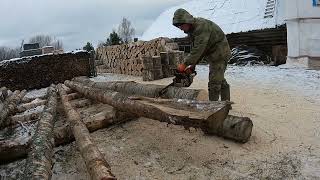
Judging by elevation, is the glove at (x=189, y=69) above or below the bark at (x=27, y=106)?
above

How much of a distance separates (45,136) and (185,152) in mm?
1632

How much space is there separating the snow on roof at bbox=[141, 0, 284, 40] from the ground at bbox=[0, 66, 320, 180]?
11.8 m

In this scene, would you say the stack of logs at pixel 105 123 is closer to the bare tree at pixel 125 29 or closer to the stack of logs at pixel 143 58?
the stack of logs at pixel 143 58

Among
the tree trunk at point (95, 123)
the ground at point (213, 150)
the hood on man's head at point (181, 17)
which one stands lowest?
the ground at point (213, 150)

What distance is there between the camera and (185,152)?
15.1 ft

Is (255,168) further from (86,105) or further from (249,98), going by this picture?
(86,105)

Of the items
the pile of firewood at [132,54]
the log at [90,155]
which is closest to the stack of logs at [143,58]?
the pile of firewood at [132,54]

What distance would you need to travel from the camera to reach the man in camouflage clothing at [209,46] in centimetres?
575

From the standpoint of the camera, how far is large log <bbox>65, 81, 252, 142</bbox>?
3.93 meters

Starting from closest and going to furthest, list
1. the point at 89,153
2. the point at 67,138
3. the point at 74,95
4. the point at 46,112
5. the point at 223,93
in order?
the point at 89,153 → the point at 67,138 → the point at 46,112 → the point at 223,93 → the point at 74,95

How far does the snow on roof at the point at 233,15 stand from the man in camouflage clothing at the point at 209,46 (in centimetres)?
1168

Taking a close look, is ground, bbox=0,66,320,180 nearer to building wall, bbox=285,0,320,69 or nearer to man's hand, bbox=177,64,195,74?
man's hand, bbox=177,64,195,74

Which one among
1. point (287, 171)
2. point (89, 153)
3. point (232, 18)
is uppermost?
point (232, 18)

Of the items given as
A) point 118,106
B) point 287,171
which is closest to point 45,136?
point 118,106
